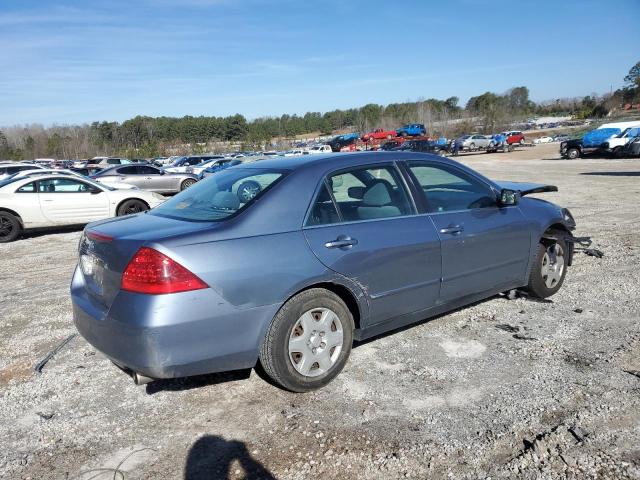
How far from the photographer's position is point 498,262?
15.1 feet

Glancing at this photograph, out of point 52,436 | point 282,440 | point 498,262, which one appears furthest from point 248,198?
point 498,262

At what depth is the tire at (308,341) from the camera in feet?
10.9

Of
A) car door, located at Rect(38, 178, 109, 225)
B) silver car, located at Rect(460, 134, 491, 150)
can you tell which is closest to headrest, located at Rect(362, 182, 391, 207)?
car door, located at Rect(38, 178, 109, 225)

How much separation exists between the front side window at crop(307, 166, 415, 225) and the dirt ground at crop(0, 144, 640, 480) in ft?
3.75

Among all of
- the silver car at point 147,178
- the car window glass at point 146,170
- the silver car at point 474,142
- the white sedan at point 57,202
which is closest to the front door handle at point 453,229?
the white sedan at point 57,202

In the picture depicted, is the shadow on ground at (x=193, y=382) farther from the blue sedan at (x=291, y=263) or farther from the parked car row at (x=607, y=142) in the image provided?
the parked car row at (x=607, y=142)

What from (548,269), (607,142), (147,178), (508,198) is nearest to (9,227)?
(147,178)

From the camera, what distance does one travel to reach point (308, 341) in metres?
3.46

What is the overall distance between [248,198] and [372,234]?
0.92 m

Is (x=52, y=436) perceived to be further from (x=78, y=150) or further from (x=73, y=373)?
(x=78, y=150)

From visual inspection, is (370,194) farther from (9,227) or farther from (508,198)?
(9,227)

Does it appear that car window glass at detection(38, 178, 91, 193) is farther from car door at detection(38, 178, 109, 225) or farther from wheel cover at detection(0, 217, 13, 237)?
wheel cover at detection(0, 217, 13, 237)

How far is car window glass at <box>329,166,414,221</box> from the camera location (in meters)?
3.80

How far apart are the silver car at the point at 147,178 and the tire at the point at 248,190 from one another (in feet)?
54.1
